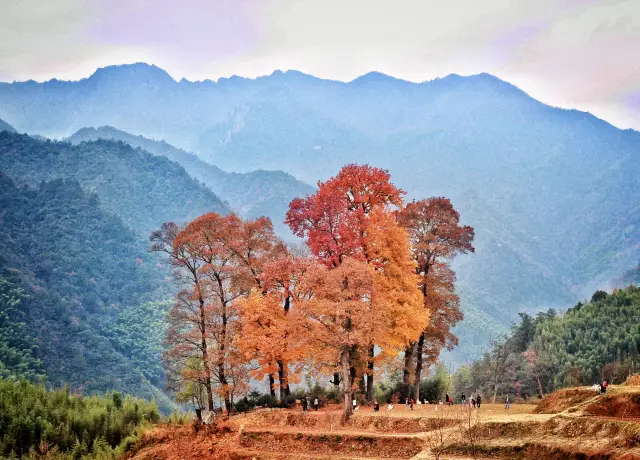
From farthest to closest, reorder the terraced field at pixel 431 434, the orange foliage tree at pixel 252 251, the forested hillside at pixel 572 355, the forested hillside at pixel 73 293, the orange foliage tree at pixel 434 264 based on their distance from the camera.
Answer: the forested hillside at pixel 73 293
the forested hillside at pixel 572 355
the orange foliage tree at pixel 434 264
the orange foliage tree at pixel 252 251
the terraced field at pixel 431 434

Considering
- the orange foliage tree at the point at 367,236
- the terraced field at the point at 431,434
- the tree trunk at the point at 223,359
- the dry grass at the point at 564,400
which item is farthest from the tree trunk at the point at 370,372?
the dry grass at the point at 564,400

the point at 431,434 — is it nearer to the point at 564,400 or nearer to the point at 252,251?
the point at 564,400

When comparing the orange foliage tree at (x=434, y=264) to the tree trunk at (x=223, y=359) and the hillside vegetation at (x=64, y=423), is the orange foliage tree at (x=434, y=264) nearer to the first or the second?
the tree trunk at (x=223, y=359)

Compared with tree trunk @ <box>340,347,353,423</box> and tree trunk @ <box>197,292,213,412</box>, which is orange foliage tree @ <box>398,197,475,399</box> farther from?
tree trunk @ <box>197,292,213,412</box>

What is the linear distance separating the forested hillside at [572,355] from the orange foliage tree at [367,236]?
A: 21.0m

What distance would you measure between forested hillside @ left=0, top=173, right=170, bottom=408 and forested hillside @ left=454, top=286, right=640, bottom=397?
55.1m

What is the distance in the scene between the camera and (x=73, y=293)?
140 meters

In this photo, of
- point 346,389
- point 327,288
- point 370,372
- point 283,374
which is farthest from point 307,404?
point 327,288

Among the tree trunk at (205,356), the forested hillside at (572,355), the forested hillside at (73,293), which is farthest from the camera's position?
the forested hillside at (73,293)

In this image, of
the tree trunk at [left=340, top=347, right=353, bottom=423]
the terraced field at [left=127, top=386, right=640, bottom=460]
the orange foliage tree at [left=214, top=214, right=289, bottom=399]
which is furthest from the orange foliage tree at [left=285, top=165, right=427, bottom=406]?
the terraced field at [left=127, top=386, right=640, bottom=460]

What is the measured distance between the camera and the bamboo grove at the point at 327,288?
31.3 meters

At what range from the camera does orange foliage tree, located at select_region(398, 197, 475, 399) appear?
37422 millimetres

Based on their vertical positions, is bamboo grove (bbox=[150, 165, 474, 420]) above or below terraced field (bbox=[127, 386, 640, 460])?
above

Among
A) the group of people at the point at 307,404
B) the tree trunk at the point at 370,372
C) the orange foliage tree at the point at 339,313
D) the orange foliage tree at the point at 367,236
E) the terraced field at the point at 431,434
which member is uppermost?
the orange foliage tree at the point at 367,236
